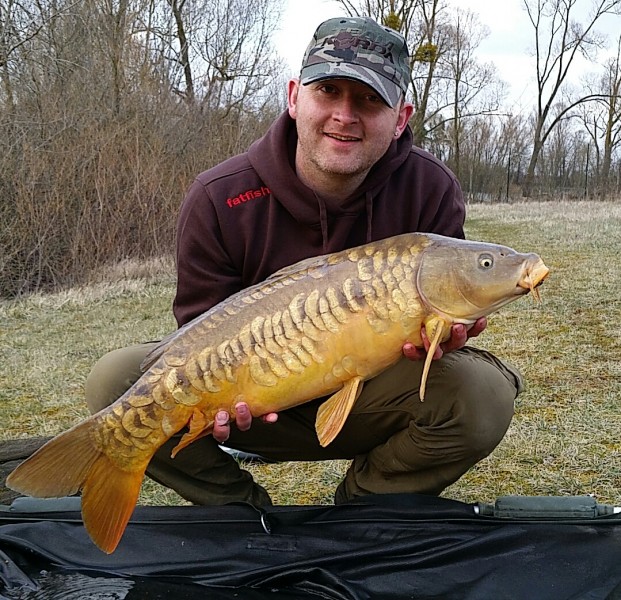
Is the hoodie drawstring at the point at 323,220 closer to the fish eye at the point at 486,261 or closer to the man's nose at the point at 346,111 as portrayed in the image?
the man's nose at the point at 346,111

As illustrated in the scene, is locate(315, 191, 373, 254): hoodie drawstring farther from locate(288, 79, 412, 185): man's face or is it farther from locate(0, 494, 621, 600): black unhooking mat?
locate(0, 494, 621, 600): black unhooking mat

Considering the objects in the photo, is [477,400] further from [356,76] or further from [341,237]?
[356,76]

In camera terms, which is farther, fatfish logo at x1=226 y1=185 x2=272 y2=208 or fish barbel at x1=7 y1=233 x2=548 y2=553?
fatfish logo at x1=226 y1=185 x2=272 y2=208

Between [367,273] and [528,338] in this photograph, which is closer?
[367,273]

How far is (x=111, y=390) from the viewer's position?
1540 mm

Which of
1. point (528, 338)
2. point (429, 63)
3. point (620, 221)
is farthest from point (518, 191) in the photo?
point (528, 338)

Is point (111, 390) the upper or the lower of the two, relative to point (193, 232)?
lower

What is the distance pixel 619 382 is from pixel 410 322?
184 centimetres

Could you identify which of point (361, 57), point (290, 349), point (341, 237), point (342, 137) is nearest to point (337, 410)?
point (290, 349)

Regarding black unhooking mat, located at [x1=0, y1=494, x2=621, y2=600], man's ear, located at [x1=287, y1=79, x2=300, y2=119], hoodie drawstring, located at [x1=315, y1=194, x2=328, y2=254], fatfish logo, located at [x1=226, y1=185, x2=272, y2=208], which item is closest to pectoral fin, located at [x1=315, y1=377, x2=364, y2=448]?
black unhooking mat, located at [x1=0, y1=494, x2=621, y2=600]

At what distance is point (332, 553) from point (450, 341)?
45cm

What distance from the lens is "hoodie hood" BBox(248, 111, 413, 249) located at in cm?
159

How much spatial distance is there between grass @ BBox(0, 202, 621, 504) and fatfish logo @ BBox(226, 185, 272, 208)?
31.1 inches

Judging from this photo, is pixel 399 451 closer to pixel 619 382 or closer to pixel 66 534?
pixel 66 534
